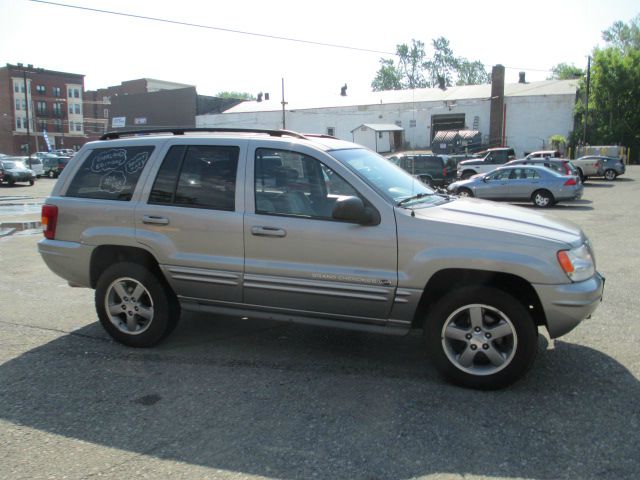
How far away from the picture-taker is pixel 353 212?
4.03 meters

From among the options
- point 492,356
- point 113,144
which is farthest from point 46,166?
point 492,356

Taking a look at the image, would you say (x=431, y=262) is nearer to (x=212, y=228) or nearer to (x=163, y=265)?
(x=212, y=228)

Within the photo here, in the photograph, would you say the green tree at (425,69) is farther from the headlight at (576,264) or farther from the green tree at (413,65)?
the headlight at (576,264)

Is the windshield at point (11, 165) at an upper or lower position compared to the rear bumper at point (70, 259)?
upper

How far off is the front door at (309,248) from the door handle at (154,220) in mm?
777

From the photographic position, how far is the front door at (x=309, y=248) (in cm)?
414

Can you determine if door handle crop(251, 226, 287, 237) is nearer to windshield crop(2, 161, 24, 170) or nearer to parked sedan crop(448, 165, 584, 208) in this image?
parked sedan crop(448, 165, 584, 208)

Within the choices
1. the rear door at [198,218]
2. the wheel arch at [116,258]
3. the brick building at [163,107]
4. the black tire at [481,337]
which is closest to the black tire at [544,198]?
the black tire at [481,337]

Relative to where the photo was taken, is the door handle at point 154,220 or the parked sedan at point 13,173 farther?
the parked sedan at point 13,173

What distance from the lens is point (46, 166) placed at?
4244 centimetres

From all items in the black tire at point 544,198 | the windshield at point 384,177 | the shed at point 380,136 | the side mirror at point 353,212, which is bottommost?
the black tire at point 544,198

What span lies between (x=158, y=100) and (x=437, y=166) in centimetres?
4832

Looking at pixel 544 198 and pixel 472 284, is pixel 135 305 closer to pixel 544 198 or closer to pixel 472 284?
pixel 472 284

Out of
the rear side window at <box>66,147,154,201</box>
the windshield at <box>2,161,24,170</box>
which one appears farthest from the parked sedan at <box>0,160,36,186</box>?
the rear side window at <box>66,147,154,201</box>
